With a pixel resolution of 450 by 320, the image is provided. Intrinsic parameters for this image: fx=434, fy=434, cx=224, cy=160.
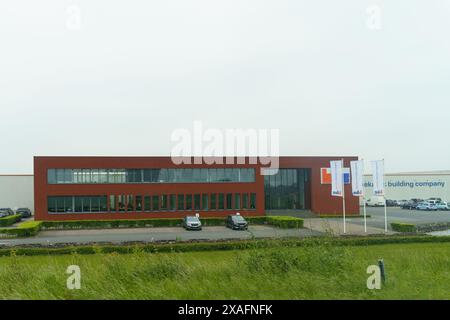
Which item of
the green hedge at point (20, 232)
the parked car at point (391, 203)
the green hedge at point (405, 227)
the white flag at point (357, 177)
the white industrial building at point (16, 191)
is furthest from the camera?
the parked car at point (391, 203)

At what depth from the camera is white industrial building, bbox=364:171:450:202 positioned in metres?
68.3

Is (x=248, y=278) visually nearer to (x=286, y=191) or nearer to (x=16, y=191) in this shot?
(x=286, y=191)

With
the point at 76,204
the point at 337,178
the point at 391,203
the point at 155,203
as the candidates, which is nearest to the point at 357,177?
the point at 337,178

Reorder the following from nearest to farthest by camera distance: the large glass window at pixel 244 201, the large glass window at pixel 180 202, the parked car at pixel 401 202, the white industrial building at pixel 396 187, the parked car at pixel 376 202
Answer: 1. the large glass window at pixel 180 202
2. the large glass window at pixel 244 201
3. the white industrial building at pixel 396 187
4. the parked car at pixel 401 202
5. the parked car at pixel 376 202

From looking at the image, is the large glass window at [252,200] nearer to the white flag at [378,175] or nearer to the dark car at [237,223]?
the dark car at [237,223]

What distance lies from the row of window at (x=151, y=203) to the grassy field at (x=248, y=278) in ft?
114

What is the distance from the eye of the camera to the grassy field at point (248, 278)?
6.37 metres

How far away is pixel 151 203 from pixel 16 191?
24.5 meters

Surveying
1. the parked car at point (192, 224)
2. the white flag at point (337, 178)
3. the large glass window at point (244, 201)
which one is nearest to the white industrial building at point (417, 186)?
the large glass window at point (244, 201)

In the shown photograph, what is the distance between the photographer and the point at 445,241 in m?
24.9
